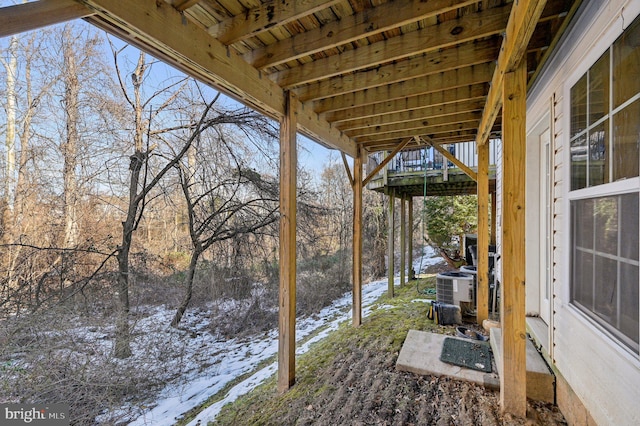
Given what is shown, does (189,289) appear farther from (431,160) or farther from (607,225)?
(431,160)

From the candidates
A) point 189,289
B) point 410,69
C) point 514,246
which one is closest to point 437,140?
point 410,69

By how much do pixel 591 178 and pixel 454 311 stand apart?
8.90 ft

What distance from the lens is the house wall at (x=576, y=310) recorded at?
1.19m

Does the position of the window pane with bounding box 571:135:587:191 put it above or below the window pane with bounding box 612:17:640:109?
below

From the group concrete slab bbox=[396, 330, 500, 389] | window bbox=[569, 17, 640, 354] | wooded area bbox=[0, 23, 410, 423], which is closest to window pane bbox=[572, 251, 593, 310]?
window bbox=[569, 17, 640, 354]

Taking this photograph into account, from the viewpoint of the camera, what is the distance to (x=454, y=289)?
422 centimetres

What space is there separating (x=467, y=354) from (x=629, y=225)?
2.01 meters

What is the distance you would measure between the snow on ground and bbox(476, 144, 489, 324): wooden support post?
1.87m

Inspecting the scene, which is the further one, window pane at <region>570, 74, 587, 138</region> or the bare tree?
the bare tree

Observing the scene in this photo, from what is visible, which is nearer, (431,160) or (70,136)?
(70,136)

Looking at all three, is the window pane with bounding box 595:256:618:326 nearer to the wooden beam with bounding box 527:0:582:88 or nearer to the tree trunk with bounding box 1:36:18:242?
the wooden beam with bounding box 527:0:582:88

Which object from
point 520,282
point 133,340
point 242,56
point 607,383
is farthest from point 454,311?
point 133,340

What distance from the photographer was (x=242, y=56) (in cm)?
213

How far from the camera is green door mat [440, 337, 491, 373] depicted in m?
2.45
